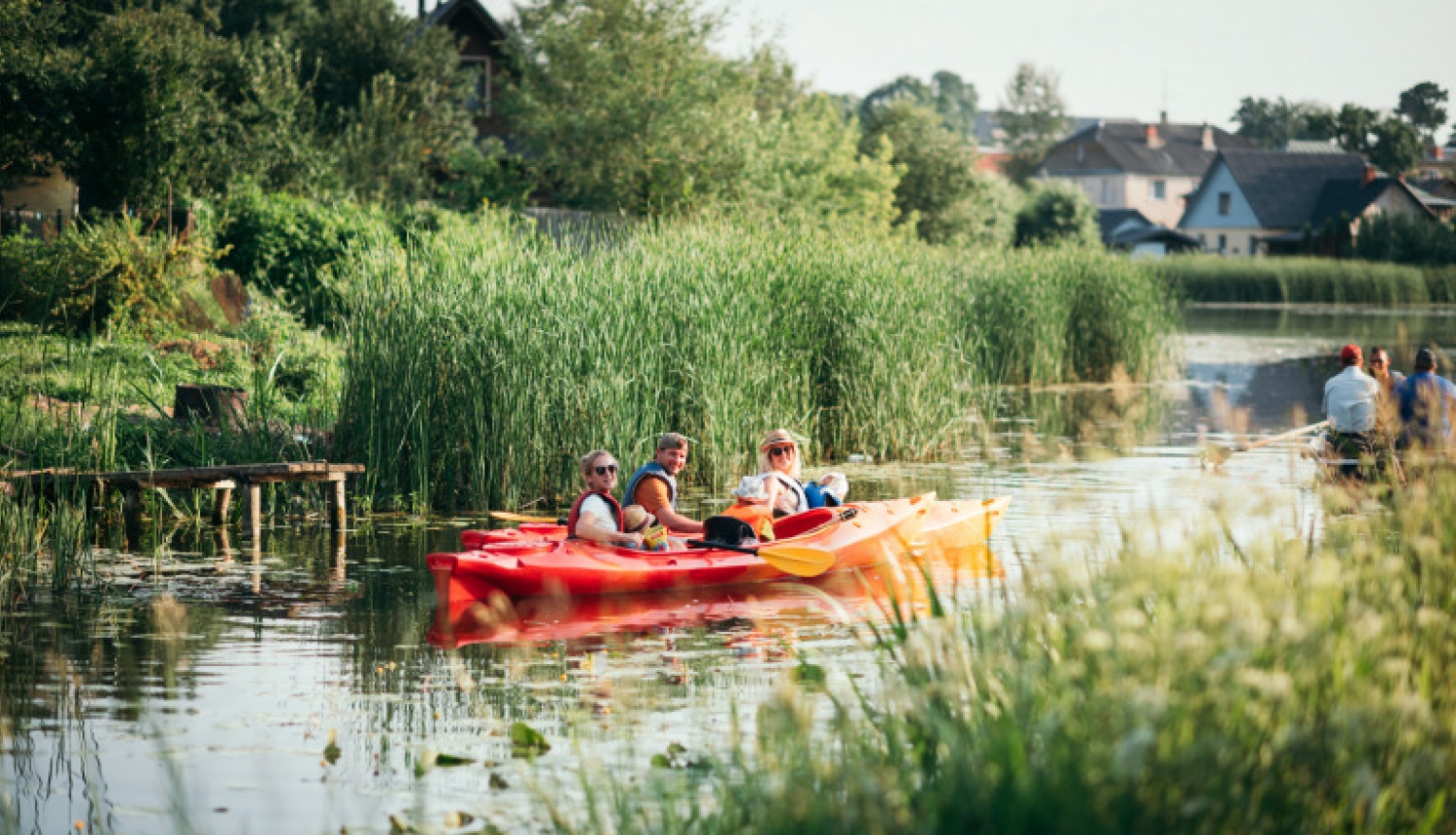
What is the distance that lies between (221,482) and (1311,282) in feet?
166

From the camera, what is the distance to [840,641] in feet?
31.8

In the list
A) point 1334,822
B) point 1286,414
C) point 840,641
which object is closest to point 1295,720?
point 1334,822

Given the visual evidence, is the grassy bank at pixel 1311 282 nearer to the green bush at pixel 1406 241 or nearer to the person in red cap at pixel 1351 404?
the green bush at pixel 1406 241

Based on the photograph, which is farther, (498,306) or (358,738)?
(498,306)

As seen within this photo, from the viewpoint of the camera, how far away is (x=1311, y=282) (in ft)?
190

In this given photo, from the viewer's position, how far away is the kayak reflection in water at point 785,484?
41.8ft

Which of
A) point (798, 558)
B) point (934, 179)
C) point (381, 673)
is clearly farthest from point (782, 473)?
point (934, 179)

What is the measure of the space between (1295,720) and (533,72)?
3363 cm

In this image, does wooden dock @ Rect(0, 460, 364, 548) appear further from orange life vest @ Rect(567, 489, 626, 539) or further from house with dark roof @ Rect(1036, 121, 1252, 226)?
house with dark roof @ Rect(1036, 121, 1252, 226)

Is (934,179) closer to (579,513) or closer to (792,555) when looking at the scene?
(792,555)

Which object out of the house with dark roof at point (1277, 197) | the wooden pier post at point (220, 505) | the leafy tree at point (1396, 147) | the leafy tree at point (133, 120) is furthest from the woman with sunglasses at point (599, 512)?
the leafy tree at point (1396, 147)

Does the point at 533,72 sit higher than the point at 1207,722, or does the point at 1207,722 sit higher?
the point at 533,72

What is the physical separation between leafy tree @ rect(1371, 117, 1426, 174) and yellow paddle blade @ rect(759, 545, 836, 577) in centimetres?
8756

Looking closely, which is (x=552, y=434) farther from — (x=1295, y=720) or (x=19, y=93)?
(x=19, y=93)
